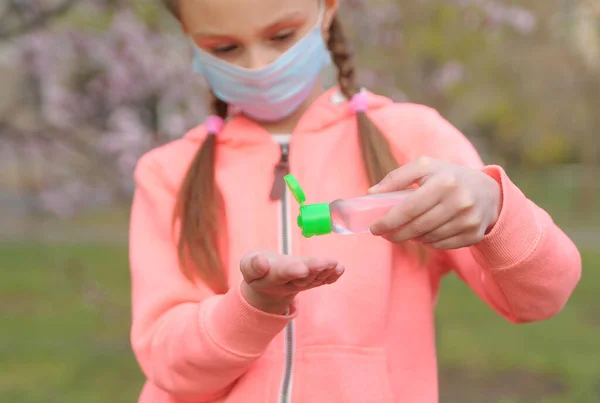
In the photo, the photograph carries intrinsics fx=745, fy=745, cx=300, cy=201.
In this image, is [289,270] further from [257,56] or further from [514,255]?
[257,56]

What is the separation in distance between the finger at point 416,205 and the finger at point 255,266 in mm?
233

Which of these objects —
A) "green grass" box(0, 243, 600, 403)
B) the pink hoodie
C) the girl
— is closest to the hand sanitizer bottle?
the girl

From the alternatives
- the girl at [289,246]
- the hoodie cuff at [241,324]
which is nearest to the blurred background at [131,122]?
the girl at [289,246]

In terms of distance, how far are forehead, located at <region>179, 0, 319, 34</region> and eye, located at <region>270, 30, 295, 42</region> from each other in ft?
0.17

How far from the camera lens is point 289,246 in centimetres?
187

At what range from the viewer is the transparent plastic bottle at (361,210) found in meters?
1.45

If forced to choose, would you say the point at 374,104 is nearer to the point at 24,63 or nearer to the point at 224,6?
the point at 224,6

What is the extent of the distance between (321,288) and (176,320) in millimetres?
362

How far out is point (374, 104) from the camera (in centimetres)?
205

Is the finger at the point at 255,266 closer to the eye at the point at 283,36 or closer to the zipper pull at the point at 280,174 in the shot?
the zipper pull at the point at 280,174

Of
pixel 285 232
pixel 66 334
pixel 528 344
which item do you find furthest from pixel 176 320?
pixel 66 334

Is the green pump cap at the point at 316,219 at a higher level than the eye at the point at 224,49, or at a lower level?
lower

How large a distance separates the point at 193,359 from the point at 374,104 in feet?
2.76

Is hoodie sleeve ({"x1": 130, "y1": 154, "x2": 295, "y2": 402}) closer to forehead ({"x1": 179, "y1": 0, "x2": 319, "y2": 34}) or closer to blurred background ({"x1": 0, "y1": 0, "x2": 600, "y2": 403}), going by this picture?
forehead ({"x1": 179, "y1": 0, "x2": 319, "y2": 34})
